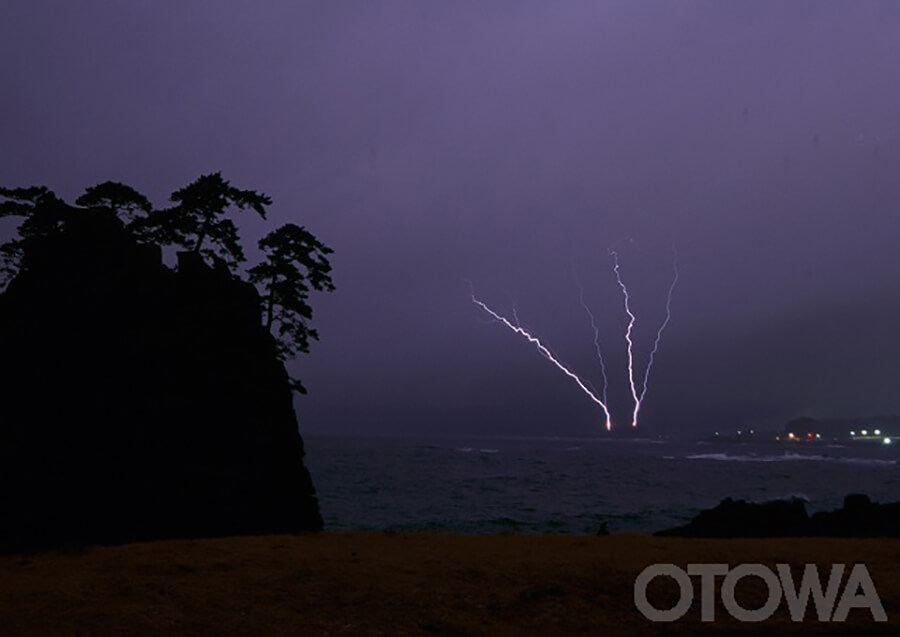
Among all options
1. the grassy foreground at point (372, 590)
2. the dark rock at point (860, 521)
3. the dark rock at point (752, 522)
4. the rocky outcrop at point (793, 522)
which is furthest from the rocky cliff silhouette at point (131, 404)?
the dark rock at point (860, 521)

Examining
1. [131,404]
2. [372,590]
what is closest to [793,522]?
[372,590]

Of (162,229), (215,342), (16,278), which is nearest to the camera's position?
(16,278)

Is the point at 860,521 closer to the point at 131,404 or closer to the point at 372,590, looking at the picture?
the point at 372,590

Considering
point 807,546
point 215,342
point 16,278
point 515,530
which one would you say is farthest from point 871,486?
point 16,278

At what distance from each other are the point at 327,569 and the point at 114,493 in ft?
22.4

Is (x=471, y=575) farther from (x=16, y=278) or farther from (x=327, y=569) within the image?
(x=16, y=278)

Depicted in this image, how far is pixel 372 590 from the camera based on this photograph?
8328 millimetres

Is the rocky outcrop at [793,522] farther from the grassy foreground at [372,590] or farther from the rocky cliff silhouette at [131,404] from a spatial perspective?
the rocky cliff silhouette at [131,404]

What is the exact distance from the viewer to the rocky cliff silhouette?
13336 millimetres

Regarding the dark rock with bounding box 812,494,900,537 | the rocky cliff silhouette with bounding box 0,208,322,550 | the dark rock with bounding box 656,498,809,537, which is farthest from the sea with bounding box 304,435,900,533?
the rocky cliff silhouette with bounding box 0,208,322,550

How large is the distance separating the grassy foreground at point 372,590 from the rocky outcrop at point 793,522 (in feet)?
27.1

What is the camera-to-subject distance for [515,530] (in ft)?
87.7

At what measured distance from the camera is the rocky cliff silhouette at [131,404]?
13.3 meters

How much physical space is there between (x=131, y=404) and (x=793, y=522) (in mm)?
18126
